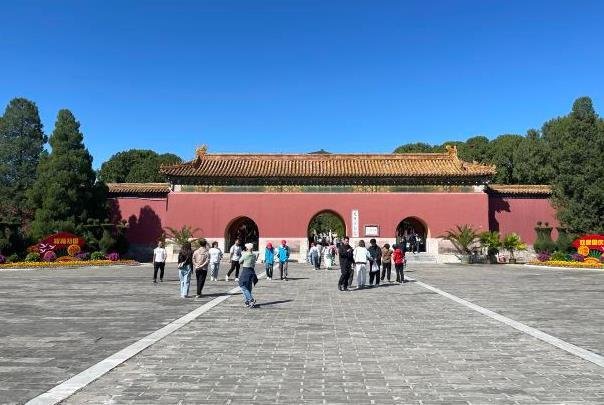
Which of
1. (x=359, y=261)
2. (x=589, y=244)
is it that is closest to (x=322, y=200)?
(x=589, y=244)

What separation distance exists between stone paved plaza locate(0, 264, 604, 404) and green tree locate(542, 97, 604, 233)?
780 inches

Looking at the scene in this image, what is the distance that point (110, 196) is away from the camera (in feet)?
109

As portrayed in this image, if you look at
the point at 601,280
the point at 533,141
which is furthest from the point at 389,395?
the point at 533,141

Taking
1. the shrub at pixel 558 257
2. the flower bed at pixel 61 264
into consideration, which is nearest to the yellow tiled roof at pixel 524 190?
the shrub at pixel 558 257

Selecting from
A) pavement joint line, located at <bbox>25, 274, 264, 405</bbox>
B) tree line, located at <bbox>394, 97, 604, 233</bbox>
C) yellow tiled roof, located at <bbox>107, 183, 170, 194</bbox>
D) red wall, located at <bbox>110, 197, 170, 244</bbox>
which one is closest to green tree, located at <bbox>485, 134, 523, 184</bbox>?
tree line, located at <bbox>394, 97, 604, 233</bbox>

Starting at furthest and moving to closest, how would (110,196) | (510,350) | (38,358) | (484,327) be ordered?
(110,196)
(484,327)
(510,350)
(38,358)

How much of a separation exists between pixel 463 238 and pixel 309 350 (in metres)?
24.8

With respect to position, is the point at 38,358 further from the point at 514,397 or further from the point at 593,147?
the point at 593,147

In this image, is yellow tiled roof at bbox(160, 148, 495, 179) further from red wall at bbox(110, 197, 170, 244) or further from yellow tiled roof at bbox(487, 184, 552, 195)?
red wall at bbox(110, 197, 170, 244)

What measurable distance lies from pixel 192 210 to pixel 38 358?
25.8m

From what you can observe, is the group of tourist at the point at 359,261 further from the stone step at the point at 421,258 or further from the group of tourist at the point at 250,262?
the stone step at the point at 421,258

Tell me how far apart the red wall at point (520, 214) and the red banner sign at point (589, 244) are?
6384 millimetres

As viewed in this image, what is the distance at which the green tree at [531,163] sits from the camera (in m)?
41.2

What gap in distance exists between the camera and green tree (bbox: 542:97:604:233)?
98.2 ft
